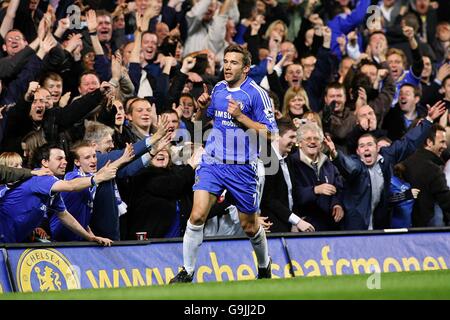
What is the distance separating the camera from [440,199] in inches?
635

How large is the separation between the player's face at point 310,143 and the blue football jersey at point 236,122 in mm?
2525

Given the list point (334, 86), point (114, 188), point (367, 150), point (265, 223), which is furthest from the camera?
point (334, 86)

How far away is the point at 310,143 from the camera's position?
15148 millimetres

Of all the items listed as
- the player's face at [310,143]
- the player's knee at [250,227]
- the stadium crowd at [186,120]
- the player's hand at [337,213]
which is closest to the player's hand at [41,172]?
the stadium crowd at [186,120]

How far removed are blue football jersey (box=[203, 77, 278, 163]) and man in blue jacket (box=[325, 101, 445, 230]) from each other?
2554 millimetres

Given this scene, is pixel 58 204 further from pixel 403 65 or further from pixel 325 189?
pixel 403 65

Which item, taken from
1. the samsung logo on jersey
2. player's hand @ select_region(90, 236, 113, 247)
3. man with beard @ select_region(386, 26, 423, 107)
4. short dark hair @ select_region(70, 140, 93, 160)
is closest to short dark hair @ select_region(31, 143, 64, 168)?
short dark hair @ select_region(70, 140, 93, 160)

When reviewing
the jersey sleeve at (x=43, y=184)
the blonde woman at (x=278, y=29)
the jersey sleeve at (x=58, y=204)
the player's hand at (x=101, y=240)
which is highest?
the blonde woman at (x=278, y=29)

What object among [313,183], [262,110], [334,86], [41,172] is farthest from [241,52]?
[334,86]

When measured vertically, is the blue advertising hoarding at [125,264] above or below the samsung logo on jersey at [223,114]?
below

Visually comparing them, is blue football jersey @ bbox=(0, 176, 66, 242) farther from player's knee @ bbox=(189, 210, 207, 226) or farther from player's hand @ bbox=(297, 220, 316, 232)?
player's hand @ bbox=(297, 220, 316, 232)

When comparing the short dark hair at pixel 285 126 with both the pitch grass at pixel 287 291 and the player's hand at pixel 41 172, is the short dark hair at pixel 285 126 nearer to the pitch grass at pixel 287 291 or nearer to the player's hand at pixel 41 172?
the pitch grass at pixel 287 291

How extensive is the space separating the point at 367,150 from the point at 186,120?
2326 mm

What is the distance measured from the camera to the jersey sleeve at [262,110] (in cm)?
1253
